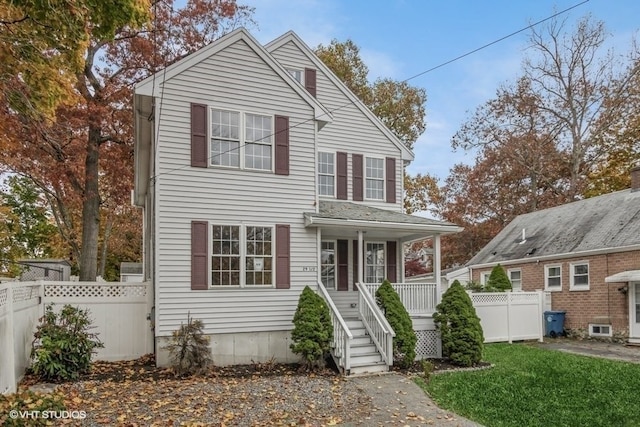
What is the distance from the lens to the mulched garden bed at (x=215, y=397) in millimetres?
6574

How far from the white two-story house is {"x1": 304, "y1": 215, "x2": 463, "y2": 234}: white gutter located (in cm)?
3

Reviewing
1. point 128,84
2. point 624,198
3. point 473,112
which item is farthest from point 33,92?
point 473,112

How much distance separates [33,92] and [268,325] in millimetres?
6525

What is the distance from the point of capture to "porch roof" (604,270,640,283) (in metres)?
14.3

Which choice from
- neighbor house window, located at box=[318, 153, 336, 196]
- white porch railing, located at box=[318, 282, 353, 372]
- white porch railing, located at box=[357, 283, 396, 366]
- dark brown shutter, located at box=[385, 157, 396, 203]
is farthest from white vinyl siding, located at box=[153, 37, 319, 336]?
dark brown shutter, located at box=[385, 157, 396, 203]

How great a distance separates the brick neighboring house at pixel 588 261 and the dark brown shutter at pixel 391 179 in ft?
24.1

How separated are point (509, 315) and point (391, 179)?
5.77 m

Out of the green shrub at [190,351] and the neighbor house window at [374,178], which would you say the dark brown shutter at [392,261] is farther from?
the green shrub at [190,351]

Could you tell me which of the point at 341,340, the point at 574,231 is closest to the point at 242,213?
the point at 341,340

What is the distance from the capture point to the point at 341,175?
1412cm

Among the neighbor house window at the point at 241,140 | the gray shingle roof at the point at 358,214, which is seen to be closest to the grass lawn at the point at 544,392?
the gray shingle roof at the point at 358,214

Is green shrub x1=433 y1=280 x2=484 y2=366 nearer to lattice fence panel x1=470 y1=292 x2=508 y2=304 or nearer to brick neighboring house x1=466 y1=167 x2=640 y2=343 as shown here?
lattice fence panel x1=470 y1=292 x2=508 y2=304

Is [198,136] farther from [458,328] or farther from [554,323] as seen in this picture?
[554,323]

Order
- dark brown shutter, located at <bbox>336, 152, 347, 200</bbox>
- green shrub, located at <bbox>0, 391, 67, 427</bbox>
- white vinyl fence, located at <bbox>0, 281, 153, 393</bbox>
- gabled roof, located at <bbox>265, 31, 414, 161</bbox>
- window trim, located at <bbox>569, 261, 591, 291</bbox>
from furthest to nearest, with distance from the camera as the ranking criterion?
window trim, located at <bbox>569, 261, 591, 291</bbox> < gabled roof, located at <bbox>265, 31, 414, 161</bbox> < dark brown shutter, located at <bbox>336, 152, 347, 200</bbox> < white vinyl fence, located at <bbox>0, 281, 153, 393</bbox> < green shrub, located at <bbox>0, 391, 67, 427</bbox>
